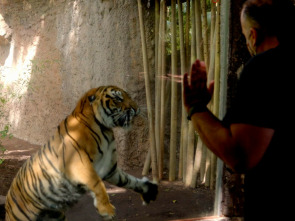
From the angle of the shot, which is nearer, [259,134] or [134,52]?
[259,134]

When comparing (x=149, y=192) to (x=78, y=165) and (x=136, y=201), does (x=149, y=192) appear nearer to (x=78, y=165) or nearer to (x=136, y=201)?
(x=136, y=201)

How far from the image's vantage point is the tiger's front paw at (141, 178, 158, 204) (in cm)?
168

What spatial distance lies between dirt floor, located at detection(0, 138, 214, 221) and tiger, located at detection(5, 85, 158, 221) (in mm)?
63

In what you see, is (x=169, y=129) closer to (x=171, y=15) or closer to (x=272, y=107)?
(x=171, y=15)

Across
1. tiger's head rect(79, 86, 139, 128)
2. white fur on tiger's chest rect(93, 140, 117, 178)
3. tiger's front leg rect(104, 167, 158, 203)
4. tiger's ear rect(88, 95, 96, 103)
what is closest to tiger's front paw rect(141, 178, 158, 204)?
tiger's front leg rect(104, 167, 158, 203)

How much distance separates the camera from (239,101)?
0.82m

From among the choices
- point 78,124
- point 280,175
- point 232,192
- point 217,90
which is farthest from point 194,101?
point 217,90

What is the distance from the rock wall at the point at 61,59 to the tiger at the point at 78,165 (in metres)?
0.20

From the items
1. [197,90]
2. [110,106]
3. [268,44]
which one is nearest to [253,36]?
[268,44]

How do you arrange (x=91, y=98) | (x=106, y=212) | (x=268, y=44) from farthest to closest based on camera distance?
(x=91, y=98)
(x=106, y=212)
(x=268, y=44)

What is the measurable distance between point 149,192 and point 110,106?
399mm

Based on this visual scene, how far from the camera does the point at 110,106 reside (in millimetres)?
1579

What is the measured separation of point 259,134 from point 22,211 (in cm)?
115

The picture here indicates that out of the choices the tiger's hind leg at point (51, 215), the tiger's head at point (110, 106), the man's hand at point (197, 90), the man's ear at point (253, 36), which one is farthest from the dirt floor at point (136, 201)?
the man's ear at point (253, 36)
